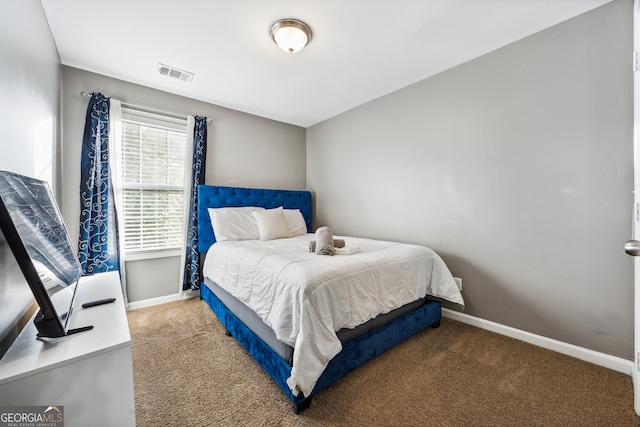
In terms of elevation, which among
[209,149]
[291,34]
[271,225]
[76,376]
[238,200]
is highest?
[291,34]

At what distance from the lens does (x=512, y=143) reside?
2.19 m

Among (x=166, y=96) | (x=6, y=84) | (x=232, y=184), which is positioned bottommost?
(x=232, y=184)

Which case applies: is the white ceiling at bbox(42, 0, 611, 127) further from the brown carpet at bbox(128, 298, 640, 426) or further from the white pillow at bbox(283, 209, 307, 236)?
the brown carpet at bbox(128, 298, 640, 426)

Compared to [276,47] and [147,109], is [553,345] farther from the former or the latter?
[147,109]

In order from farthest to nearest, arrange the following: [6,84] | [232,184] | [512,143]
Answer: [232,184] < [512,143] < [6,84]

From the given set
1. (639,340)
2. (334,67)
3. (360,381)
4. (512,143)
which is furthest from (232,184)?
(639,340)

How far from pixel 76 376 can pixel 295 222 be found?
278 centimetres

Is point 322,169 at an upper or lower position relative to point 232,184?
upper

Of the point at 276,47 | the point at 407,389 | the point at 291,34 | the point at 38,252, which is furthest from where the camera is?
the point at 276,47

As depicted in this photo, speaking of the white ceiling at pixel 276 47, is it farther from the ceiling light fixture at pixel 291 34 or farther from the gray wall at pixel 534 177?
Answer: the gray wall at pixel 534 177

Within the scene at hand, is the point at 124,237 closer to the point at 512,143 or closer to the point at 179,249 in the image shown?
the point at 179,249

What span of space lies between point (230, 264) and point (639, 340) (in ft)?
8.58

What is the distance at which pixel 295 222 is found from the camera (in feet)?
11.6

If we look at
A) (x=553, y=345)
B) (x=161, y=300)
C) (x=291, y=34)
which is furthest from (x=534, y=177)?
(x=161, y=300)
